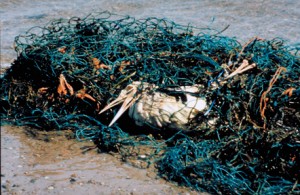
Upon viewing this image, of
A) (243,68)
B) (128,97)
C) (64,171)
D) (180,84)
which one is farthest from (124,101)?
(243,68)

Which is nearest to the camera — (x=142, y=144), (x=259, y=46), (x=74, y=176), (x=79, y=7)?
(x=74, y=176)

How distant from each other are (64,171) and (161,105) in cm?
88

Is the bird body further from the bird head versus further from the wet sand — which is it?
the wet sand

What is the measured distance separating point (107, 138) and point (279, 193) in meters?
1.37

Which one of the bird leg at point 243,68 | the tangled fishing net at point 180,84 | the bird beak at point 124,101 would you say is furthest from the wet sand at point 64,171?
the bird leg at point 243,68

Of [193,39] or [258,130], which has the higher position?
[193,39]

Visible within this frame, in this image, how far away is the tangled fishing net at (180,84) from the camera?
13.2ft

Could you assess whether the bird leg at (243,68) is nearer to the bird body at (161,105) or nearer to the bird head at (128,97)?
the bird body at (161,105)

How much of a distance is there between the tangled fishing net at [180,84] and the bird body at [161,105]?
0.22ft

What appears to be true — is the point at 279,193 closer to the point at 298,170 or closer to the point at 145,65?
the point at 298,170

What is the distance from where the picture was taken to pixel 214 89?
4.54 m

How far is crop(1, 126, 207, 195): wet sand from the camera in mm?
3865

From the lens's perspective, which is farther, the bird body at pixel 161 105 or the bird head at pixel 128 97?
the bird head at pixel 128 97

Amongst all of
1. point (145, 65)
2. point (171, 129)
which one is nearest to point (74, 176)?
point (171, 129)
